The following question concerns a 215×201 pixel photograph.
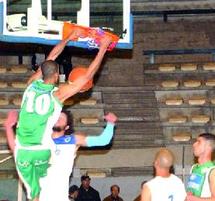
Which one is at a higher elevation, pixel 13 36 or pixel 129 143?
pixel 13 36

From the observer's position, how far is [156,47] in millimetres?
20281

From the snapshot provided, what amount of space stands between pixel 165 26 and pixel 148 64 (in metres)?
1.53

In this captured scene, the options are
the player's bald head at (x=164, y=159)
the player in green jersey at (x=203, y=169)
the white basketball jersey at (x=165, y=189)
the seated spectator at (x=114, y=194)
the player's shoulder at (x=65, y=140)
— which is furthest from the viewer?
the seated spectator at (x=114, y=194)

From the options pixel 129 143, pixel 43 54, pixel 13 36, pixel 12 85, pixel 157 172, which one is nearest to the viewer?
pixel 157 172

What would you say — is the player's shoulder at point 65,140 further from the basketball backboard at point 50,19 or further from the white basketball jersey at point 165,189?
the basketball backboard at point 50,19

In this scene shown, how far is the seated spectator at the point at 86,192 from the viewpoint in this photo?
13242mm

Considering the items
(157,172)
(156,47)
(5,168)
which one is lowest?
(5,168)

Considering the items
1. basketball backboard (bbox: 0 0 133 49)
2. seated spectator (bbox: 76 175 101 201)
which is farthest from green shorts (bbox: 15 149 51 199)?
seated spectator (bbox: 76 175 101 201)

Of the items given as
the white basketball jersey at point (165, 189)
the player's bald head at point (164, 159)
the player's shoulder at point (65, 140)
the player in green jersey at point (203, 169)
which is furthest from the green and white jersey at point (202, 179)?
the player's shoulder at point (65, 140)

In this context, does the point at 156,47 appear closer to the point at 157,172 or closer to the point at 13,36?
the point at 13,36

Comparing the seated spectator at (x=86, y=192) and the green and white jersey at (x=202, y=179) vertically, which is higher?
the green and white jersey at (x=202, y=179)

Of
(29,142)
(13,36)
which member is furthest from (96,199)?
(29,142)

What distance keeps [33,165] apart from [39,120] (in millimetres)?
419

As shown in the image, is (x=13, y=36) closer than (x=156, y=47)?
Yes
